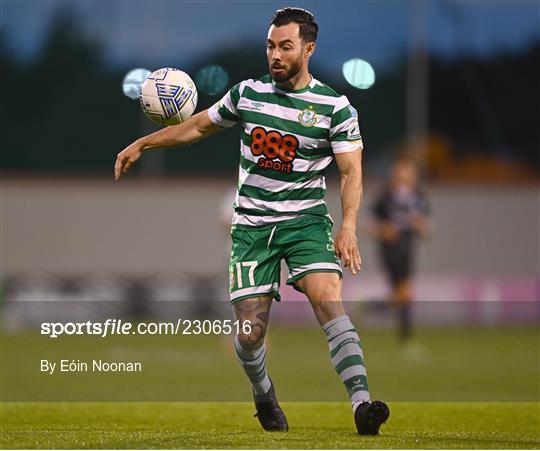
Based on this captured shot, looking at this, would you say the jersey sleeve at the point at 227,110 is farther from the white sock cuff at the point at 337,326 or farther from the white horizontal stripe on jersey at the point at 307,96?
the white sock cuff at the point at 337,326

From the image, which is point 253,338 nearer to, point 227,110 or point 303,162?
point 303,162

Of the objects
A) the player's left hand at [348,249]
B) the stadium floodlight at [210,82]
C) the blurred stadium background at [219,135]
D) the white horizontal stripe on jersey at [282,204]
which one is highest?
the stadium floodlight at [210,82]

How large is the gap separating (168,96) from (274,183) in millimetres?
818

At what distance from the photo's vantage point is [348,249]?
7.37 metres

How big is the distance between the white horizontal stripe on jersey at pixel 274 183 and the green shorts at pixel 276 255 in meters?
0.19

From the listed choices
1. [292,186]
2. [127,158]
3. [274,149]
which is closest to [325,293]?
[292,186]

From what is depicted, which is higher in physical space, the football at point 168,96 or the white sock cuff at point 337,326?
the football at point 168,96

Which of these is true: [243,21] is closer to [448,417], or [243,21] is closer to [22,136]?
[22,136]

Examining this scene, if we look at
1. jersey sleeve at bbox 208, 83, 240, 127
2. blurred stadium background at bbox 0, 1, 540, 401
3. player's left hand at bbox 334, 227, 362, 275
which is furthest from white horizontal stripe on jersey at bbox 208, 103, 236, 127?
blurred stadium background at bbox 0, 1, 540, 401

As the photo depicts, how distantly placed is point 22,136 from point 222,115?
17891 millimetres

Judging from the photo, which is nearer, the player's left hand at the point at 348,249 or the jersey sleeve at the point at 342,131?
the player's left hand at the point at 348,249

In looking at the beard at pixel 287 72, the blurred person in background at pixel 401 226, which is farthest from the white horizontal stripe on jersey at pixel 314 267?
the blurred person in background at pixel 401 226

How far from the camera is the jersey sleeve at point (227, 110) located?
786cm

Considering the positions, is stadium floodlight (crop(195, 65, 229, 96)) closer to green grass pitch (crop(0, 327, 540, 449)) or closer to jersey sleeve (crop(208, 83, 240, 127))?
jersey sleeve (crop(208, 83, 240, 127))
